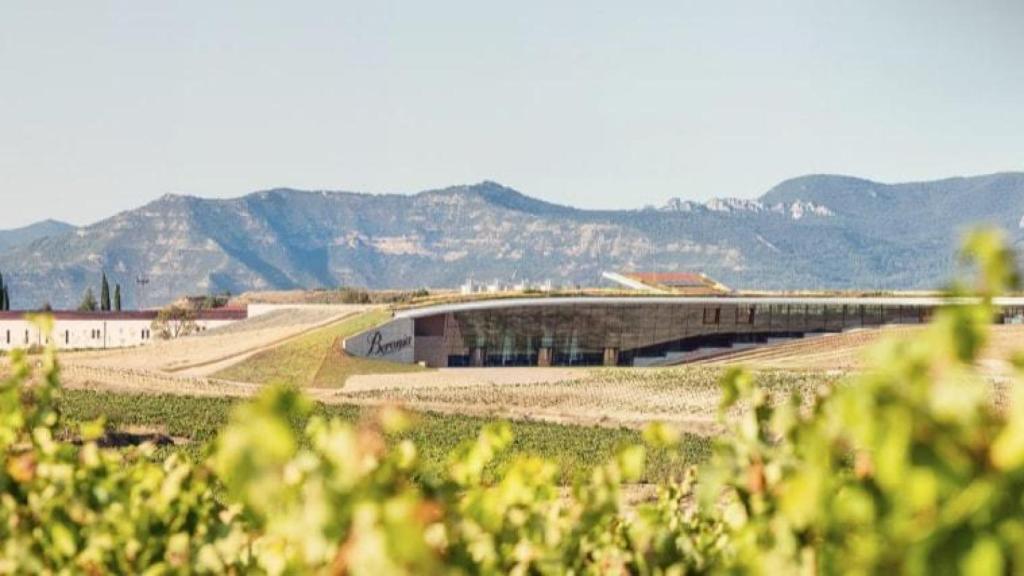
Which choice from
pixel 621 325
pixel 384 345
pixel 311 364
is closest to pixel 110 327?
pixel 384 345

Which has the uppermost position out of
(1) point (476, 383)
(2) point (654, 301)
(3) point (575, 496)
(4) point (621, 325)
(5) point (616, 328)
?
(3) point (575, 496)

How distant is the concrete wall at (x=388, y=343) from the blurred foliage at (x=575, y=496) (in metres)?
52.6

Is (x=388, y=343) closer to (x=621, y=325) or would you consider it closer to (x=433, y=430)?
(x=621, y=325)

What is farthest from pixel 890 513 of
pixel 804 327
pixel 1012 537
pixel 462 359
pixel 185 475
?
pixel 804 327

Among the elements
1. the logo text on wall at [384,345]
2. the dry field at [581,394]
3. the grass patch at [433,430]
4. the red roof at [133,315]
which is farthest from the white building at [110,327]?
the grass patch at [433,430]

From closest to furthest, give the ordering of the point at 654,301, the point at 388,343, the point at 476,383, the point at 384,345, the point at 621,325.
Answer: the point at 476,383 → the point at 384,345 → the point at 388,343 → the point at 654,301 → the point at 621,325

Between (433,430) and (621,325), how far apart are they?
37900 mm

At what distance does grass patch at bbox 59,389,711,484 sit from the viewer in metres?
25.9

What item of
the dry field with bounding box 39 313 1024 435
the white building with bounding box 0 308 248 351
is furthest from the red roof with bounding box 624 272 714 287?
the white building with bounding box 0 308 248 351

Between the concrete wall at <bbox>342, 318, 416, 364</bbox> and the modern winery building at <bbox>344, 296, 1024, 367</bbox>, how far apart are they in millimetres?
109

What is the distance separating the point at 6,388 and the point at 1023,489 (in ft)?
10.5

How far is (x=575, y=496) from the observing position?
13.0 feet

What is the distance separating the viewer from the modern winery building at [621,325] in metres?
66.1

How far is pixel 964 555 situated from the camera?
6.43ft
